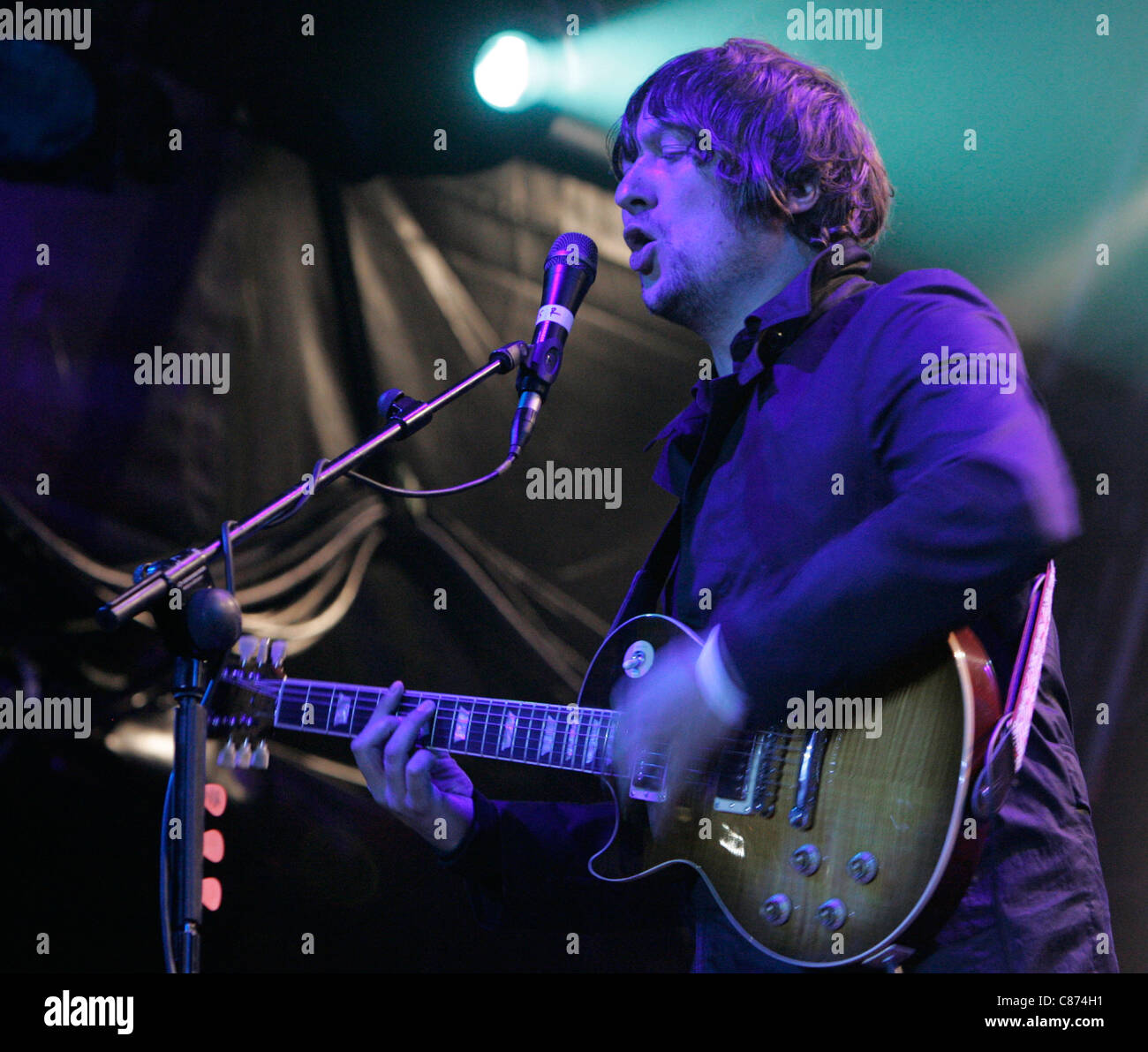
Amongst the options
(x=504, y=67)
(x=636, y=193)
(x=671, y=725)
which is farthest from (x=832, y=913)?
(x=504, y=67)

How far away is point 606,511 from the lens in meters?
3.10

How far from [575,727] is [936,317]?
37.6 inches

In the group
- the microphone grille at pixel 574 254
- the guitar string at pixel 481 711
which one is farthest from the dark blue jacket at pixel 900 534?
the microphone grille at pixel 574 254

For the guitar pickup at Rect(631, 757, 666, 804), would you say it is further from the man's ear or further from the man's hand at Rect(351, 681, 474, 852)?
the man's ear

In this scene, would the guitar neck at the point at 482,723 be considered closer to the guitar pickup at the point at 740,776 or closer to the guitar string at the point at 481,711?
the guitar string at the point at 481,711

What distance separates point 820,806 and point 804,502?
507 mm

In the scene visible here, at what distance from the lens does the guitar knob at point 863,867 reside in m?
1.43

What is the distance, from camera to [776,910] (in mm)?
1534

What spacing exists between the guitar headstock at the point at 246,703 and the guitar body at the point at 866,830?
875 mm

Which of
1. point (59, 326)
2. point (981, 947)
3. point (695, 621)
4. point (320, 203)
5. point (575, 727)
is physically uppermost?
point (320, 203)

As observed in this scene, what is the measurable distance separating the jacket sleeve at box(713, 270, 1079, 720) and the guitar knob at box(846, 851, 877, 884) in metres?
0.24

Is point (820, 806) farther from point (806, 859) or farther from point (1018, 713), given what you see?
point (1018, 713)
